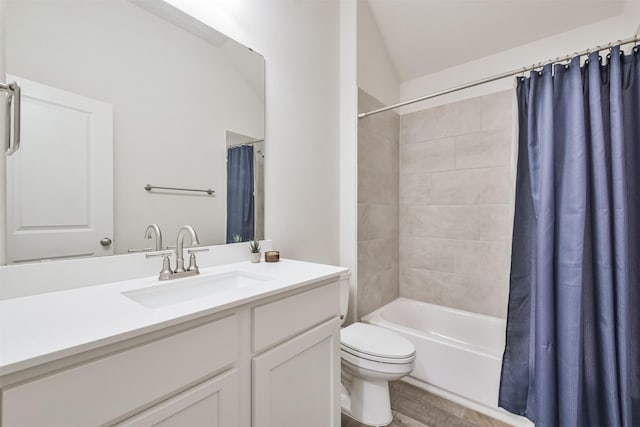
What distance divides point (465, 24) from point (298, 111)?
149cm

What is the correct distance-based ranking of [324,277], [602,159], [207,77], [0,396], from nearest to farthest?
1. [0,396]
2. [324,277]
3. [602,159]
4. [207,77]

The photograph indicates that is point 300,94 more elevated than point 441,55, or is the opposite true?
point 441,55

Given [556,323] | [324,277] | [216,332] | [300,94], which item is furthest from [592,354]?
[300,94]

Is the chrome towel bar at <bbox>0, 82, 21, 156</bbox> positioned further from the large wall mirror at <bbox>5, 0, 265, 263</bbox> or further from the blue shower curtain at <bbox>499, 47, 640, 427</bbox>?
the blue shower curtain at <bbox>499, 47, 640, 427</bbox>

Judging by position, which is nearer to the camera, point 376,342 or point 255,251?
point 255,251

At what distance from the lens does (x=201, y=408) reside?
0.77 meters

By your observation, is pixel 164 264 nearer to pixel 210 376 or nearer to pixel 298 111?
→ pixel 210 376

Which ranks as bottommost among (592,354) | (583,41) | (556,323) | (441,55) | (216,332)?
(592,354)

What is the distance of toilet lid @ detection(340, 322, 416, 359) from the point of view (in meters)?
1.50

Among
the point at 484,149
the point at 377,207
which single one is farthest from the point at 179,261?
the point at 484,149

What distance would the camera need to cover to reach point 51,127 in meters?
0.95

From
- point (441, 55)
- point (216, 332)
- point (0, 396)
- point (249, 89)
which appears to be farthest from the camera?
point (441, 55)

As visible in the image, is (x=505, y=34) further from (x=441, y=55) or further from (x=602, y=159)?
(x=602, y=159)

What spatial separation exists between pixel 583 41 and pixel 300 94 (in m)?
1.98
